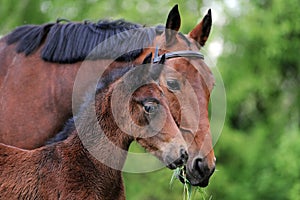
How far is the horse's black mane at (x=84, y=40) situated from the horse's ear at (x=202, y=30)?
10.9 inches

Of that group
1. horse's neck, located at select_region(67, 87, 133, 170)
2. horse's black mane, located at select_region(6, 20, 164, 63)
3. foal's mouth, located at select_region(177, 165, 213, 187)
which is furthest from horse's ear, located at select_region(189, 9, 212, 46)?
foal's mouth, located at select_region(177, 165, 213, 187)

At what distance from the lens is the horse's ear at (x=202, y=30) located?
536 cm

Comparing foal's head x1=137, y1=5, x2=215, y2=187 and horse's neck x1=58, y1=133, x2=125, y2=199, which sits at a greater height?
foal's head x1=137, y1=5, x2=215, y2=187

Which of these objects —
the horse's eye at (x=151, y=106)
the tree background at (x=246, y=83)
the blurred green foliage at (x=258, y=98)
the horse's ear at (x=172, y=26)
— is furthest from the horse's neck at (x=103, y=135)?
the blurred green foliage at (x=258, y=98)

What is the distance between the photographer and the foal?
4520 millimetres

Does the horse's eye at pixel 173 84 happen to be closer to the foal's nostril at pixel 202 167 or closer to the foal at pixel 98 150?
the foal at pixel 98 150

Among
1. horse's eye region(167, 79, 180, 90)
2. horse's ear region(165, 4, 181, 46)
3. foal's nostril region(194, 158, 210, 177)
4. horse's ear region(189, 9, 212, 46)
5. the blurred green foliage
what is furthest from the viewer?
the blurred green foliage

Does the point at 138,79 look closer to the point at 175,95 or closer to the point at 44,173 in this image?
the point at 175,95

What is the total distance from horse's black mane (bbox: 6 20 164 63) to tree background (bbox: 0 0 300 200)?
330 inches

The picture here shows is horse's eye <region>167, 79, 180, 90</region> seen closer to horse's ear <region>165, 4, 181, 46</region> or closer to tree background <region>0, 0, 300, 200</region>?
horse's ear <region>165, 4, 181, 46</region>

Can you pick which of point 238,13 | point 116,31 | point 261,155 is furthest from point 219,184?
point 116,31

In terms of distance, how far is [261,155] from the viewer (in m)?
18.3

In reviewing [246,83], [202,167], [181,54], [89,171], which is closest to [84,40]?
[181,54]

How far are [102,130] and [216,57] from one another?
39.2ft
